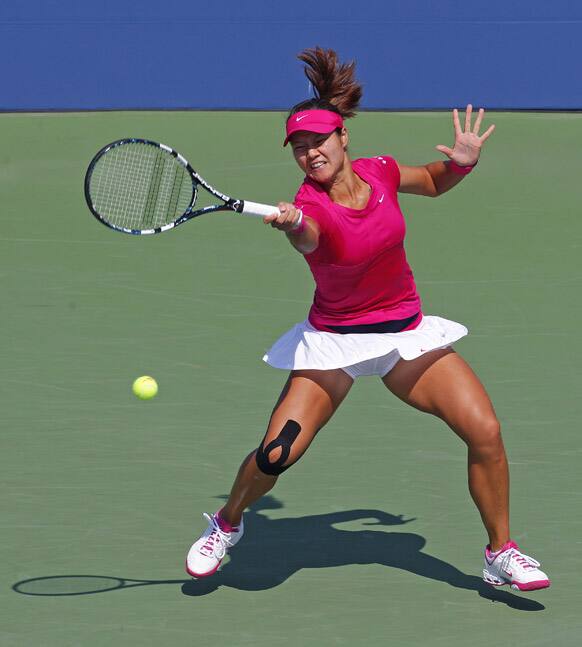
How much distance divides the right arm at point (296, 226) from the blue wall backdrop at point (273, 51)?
9850 mm

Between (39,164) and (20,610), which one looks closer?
(20,610)

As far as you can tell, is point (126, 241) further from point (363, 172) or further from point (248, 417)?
point (363, 172)

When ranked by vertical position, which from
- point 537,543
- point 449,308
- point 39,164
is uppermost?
point 39,164

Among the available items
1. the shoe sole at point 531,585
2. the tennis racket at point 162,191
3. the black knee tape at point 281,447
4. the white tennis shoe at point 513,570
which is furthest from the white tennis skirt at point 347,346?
the shoe sole at point 531,585

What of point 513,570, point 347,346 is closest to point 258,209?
point 347,346

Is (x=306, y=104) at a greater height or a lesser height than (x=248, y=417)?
greater

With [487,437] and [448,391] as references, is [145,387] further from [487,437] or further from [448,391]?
[487,437]

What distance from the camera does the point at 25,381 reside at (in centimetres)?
860

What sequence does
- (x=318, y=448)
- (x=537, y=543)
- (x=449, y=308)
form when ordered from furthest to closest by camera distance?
(x=449, y=308) < (x=318, y=448) < (x=537, y=543)

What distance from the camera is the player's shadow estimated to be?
5.86 m

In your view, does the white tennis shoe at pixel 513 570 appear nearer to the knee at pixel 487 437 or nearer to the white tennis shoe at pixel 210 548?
the knee at pixel 487 437

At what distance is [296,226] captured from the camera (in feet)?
17.8

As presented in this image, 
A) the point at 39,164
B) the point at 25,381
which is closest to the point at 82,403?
the point at 25,381

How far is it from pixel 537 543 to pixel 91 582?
1.76 m
